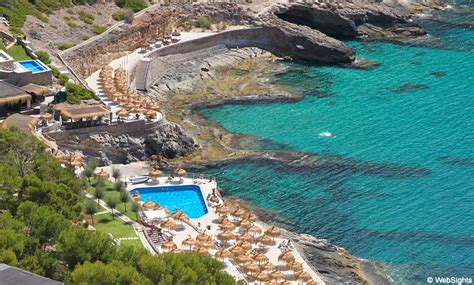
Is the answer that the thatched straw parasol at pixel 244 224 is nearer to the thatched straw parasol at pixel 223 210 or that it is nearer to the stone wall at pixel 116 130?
the thatched straw parasol at pixel 223 210

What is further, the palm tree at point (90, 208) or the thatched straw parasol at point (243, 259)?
the palm tree at point (90, 208)

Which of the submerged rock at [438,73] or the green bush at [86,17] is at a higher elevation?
the green bush at [86,17]

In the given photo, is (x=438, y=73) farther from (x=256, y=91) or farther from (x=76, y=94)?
(x=76, y=94)

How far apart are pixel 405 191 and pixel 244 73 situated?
33.1m

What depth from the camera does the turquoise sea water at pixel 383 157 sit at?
66.9 m

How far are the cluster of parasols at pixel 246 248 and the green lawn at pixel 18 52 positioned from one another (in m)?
27.5

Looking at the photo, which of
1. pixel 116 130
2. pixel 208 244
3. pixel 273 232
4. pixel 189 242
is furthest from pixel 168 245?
Answer: pixel 116 130

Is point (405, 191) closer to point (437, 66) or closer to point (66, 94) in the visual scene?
point (66, 94)

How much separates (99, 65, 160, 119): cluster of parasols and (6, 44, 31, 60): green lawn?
7.37 metres

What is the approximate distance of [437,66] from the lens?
106688mm

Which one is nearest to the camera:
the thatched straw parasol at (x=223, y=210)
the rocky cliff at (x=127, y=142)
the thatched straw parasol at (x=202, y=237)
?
the thatched straw parasol at (x=202, y=237)

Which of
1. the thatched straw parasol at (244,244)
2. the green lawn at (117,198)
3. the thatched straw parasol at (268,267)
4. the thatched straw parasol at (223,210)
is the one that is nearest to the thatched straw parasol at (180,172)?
the thatched straw parasol at (223,210)

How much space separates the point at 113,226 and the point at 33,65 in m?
26.9

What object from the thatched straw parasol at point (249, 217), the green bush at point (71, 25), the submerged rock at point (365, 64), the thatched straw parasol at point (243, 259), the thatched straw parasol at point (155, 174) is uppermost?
the thatched straw parasol at point (243, 259)
